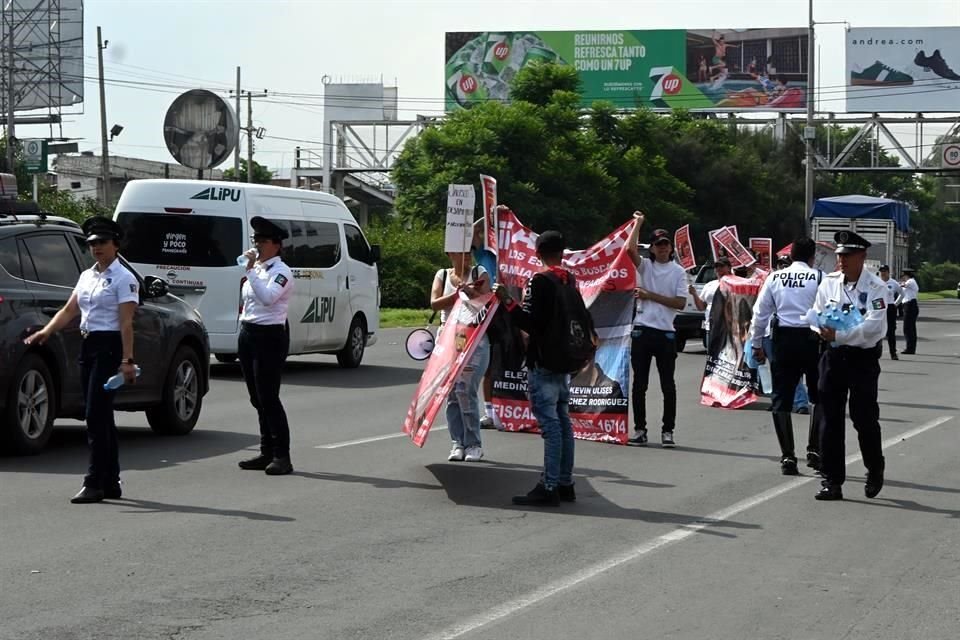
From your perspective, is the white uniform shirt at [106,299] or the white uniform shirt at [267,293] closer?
the white uniform shirt at [106,299]

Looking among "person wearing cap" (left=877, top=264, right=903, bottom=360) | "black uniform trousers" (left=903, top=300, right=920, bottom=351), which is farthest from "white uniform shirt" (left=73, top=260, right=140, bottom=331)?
"black uniform trousers" (left=903, top=300, right=920, bottom=351)

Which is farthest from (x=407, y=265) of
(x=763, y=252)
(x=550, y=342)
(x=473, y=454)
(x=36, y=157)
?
(x=550, y=342)

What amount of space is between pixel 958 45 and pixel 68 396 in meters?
59.6

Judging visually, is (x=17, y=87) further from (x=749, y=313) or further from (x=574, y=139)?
(x=749, y=313)

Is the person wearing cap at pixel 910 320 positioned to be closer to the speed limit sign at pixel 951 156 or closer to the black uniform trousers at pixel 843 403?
the black uniform trousers at pixel 843 403

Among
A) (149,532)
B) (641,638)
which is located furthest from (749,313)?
(641,638)

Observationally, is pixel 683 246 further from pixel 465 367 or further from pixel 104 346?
pixel 104 346

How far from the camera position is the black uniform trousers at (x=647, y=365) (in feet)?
45.2

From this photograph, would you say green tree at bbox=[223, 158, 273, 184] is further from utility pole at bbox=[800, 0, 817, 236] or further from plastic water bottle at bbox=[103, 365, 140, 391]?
plastic water bottle at bbox=[103, 365, 140, 391]

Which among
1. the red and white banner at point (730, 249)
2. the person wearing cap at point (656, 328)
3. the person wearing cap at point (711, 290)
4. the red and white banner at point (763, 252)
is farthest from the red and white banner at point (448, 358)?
the red and white banner at point (763, 252)

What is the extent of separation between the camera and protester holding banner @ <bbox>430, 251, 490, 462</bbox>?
1152 centimetres

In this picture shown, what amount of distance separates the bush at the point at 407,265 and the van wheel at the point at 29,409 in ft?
119

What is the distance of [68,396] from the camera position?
40.5ft

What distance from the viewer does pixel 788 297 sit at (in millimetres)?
11758
